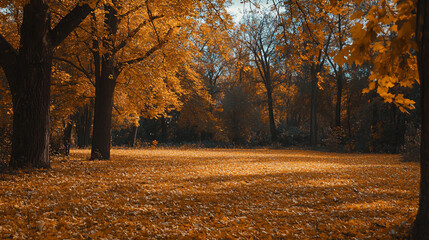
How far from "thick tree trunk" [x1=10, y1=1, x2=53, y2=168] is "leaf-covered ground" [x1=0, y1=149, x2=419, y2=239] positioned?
64cm

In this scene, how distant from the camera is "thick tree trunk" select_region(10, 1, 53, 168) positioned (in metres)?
7.13

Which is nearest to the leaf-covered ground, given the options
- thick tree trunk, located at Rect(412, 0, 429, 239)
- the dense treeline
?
thick tree trunk, located at Rect(412, 0, 429, 239)

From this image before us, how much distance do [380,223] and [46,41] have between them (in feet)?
25.8

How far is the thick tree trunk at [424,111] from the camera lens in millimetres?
2471

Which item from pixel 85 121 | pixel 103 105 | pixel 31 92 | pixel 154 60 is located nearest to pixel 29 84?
pixel 31 92

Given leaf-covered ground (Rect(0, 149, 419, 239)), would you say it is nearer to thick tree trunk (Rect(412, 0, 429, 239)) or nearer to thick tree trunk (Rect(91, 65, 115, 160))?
thick tree trunk (Rect(412, 0, 429, 239))

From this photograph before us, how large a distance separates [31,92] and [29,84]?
0.19 meters

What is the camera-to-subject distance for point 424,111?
2670 mm

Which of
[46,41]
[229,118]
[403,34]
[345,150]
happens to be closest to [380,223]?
[403,34]

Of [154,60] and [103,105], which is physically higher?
[154,60]

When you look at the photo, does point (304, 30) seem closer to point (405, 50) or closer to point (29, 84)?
point (405, 50)

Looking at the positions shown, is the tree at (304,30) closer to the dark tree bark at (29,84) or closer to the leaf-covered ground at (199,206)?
the leaf-covered ground at (199,206)

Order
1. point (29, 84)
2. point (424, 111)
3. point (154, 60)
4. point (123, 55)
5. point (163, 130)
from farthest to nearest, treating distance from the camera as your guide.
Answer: point (163, 130), point (154, 60), point (123, 55), point (29, 84), point (424, 111)

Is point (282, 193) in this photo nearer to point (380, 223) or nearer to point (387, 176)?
point (380, 223)
